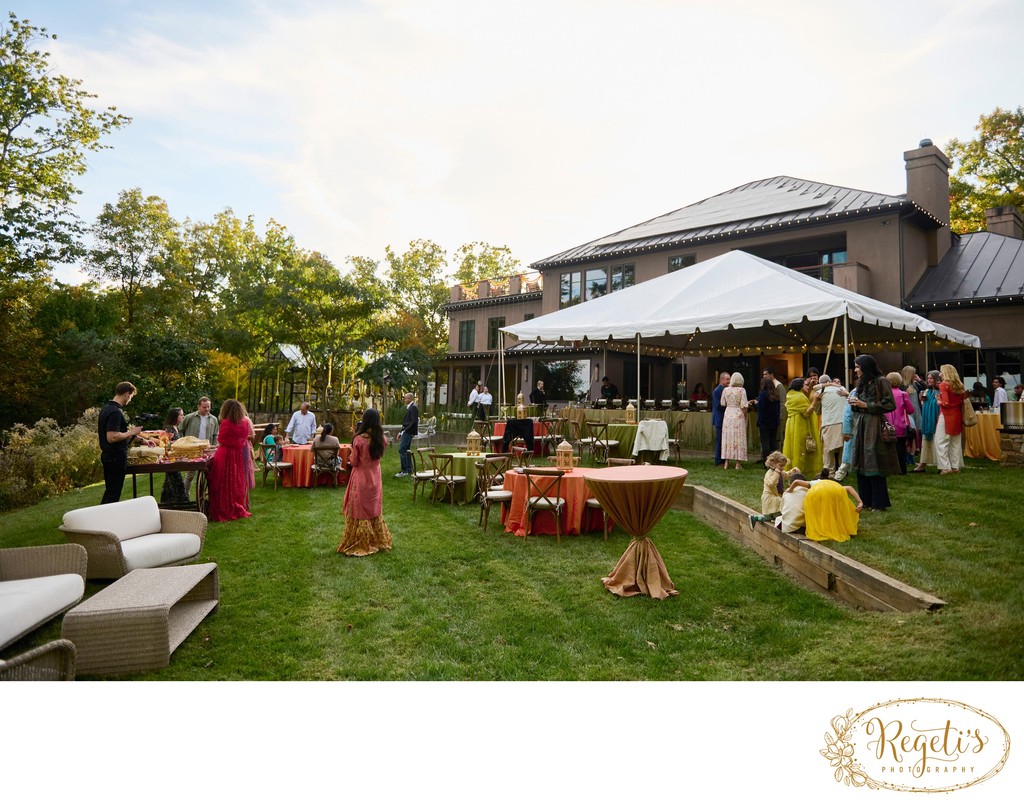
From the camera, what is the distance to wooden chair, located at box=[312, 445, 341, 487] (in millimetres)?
9103

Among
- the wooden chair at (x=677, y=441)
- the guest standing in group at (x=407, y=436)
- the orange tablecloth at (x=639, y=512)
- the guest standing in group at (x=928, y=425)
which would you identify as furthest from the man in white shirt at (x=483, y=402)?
the orange tablecloth at (x=639, y=512)

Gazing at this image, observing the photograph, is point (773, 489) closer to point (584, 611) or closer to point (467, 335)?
point (584, 611)

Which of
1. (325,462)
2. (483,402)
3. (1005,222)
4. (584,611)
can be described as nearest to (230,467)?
(325,462)

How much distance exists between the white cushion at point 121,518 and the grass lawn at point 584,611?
0.65 metres

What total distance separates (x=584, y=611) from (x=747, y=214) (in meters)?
15.6

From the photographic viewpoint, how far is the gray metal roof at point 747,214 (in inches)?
541

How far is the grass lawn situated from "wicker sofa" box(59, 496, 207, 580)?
460mm

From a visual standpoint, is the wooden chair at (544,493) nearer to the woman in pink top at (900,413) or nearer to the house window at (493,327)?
the woman in pink top at (900,413)

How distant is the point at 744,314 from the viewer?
8492 mm

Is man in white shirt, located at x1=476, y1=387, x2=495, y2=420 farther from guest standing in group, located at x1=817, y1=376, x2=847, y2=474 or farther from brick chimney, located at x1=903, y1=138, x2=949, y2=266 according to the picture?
brick chimney, located at x1=903, y1=138, x2=949, y2=266

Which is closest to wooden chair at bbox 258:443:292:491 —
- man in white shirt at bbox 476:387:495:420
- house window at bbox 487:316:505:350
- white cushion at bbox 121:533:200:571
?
white cushion at bbox 121:533:200:571
